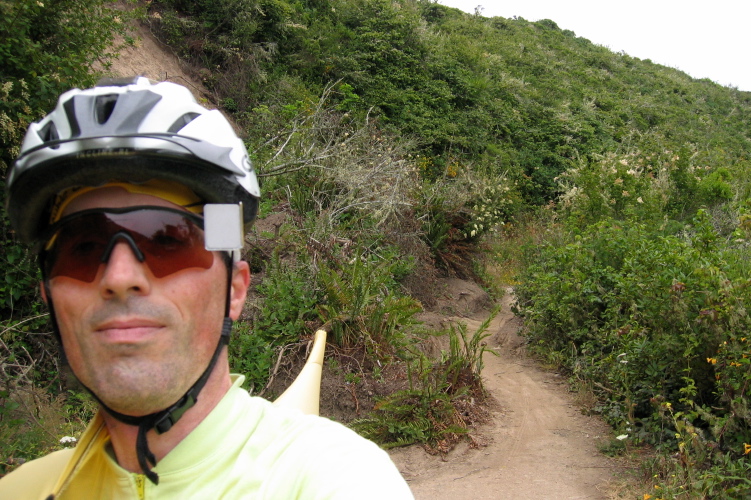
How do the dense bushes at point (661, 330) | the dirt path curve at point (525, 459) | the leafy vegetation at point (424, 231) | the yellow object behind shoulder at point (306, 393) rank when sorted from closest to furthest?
the yellow object behind shoulder at point (306, 393)
the dense bushes at point (661, 330)
the dirt path curve at point (525, 459)
the leafy vegetation at point (424, 231)

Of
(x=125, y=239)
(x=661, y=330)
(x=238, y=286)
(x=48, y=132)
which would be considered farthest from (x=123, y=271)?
(x=661, y=330)

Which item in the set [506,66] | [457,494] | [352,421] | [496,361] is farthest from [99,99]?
[506,66]

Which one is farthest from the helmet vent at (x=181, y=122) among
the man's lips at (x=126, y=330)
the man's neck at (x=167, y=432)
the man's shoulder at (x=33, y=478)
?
the man's shoulder at (x=33, y=478)

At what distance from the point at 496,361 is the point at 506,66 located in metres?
19.1

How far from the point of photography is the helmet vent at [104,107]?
4.71ft

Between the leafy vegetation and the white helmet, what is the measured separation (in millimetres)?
3247

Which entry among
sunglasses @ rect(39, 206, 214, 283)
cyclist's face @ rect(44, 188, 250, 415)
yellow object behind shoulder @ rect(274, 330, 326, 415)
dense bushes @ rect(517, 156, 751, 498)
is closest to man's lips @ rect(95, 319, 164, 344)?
cyclist's face @ rect(44, 188, 250, 415)

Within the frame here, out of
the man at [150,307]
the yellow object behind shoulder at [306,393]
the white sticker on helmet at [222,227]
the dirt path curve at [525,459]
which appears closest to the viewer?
the man at [150,307]

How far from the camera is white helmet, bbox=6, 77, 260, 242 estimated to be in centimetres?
136

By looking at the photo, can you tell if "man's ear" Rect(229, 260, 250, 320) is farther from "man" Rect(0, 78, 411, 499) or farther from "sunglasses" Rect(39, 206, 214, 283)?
"sunglasses" Rect(39, 206, 214, 283)

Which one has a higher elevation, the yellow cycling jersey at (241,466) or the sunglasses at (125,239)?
the sunglasses at (125,239)

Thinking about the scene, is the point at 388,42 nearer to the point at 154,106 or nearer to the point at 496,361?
the point at 496,361

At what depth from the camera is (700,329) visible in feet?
16.8

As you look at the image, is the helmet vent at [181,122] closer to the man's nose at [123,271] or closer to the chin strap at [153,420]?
→ the man's nose at [123,271]
